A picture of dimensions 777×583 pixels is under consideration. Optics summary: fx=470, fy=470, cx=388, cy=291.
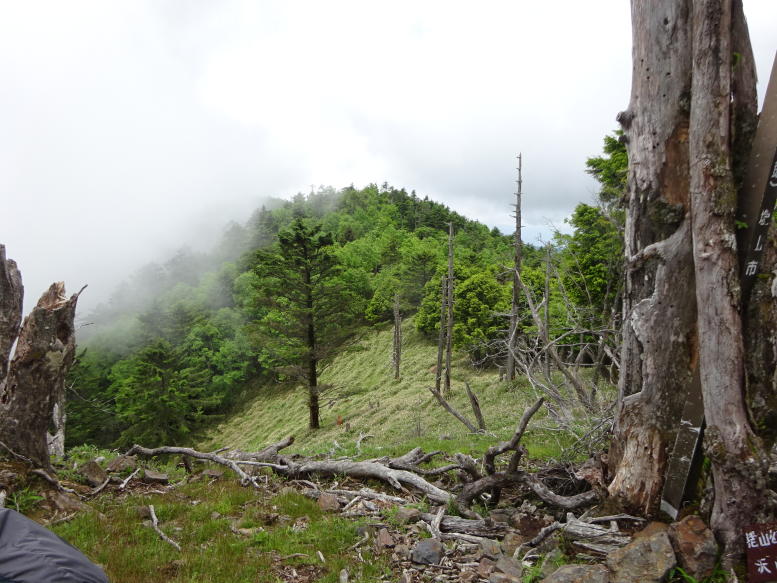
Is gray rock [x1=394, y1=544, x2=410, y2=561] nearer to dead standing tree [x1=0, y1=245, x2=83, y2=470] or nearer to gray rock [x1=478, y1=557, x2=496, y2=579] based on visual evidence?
gray rock [x1=478, y1=557, x2=496, y2=579]

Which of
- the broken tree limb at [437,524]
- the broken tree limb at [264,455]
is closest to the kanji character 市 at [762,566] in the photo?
the broken tree limb at [437,524]

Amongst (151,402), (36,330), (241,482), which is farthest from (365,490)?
(151,402)

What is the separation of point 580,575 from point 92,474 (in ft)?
22.3

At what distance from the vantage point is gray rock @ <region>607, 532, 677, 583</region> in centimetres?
327

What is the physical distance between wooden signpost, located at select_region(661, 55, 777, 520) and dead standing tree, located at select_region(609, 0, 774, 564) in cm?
13

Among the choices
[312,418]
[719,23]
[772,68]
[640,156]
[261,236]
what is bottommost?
[312,418]

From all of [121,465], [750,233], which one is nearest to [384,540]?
[750,233]

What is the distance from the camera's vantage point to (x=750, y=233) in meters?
3.59

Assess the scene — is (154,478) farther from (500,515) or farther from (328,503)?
(500,515)

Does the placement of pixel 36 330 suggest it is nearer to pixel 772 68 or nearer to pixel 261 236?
pixel 772 68

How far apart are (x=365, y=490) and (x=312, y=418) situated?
2211cm

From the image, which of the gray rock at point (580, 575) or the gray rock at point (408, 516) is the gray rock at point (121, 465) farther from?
the gray rock at point (580, 575)

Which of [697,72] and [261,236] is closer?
[697,72]

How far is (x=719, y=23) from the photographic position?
144 inches
